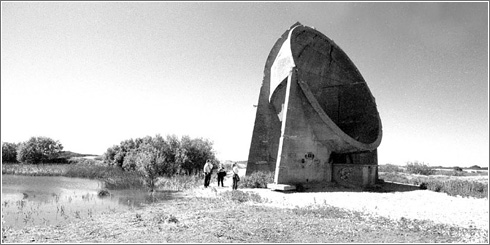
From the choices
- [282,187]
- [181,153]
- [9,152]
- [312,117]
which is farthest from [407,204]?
[9,152]

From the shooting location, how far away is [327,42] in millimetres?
18734

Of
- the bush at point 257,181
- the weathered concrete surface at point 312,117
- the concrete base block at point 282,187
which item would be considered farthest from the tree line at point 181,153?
the concrete base block at point 282,187

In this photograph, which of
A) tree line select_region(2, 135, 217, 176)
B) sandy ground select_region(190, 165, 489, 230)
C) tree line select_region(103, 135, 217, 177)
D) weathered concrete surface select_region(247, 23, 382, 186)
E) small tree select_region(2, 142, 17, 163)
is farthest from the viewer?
small tree select_region(2, 142, 17, 163)

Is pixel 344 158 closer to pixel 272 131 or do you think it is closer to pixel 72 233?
pixel 272 131

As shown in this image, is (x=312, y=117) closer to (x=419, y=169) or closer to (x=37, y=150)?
(x=419, y=169)

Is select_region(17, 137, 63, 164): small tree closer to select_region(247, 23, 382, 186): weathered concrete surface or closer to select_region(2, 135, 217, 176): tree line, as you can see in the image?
select_region(2, 135, 217, 176): tree line

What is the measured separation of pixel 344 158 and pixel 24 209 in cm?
1457

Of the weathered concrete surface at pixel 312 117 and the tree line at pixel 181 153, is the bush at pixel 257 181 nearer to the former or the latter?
the weathered concrete surface at pixel 312 117

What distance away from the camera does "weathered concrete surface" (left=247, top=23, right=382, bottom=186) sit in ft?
49.1

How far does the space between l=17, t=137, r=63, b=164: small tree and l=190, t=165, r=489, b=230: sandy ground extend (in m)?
38.1

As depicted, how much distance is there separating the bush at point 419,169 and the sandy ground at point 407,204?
2196 cm

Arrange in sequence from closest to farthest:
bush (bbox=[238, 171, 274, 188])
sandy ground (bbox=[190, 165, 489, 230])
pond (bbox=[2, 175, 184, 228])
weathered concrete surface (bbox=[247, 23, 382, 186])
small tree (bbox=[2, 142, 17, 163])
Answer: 1. pond (bbox=[2, 175, 184, 228])
2. sandy ground (bbox=[190, 165, 489, 230])
3. weathered concrete surface (bbox=[247, 23, 382, 186])
4. bush (bbox=[238, 171, 274, 188])
5. small tree (bbox=[2, 142, 17, 163])

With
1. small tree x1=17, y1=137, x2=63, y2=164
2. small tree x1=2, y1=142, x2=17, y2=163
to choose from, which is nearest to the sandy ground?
small tree x1=17, y1=137, x2=63, y2=164

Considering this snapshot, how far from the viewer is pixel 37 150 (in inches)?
1661
